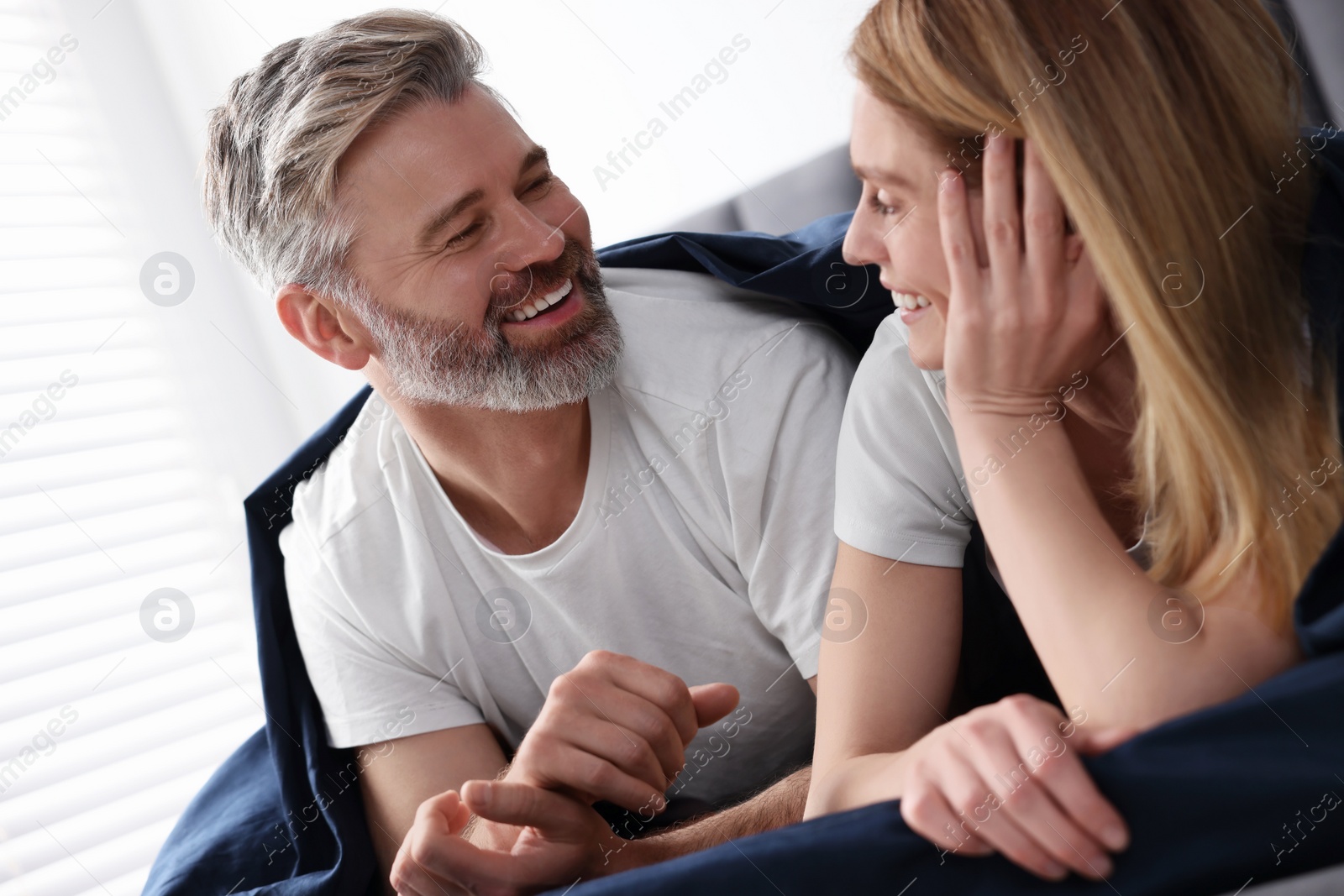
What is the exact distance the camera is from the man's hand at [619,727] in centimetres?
85

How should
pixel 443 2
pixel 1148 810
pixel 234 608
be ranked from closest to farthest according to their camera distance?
pixel 1148 810
pixel 443 2
pixel 234 608

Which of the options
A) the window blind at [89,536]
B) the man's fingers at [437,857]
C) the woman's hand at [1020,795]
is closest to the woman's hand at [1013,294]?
the woman's hand at [1020,795]

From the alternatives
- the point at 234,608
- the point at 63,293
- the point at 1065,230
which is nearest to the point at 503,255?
the point at 1065,230

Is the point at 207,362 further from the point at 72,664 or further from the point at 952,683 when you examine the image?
the point at 952,683

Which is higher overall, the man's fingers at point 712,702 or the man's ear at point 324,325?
the man's ear at point 324,325

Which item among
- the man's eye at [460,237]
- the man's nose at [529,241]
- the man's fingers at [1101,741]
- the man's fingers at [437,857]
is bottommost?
the man's fingers at [1101,741]

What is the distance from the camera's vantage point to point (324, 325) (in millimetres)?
1278

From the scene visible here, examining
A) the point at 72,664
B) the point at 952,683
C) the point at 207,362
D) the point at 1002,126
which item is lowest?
the point at 952,683

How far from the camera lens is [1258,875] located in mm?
574

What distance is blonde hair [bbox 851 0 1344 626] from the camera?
2.33 feet

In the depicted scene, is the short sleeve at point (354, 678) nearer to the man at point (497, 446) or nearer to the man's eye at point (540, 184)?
the man at point (497, 446)

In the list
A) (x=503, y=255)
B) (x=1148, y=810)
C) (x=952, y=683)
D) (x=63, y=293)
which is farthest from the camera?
(x=63, y=293)

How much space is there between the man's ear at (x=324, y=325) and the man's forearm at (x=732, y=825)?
668mm

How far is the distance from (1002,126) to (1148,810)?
46 centimetres
